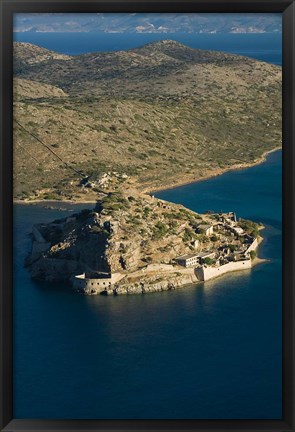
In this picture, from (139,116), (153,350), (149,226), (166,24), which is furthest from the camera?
(166,24)

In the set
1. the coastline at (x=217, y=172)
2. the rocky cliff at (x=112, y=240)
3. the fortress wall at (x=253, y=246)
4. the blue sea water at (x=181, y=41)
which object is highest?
the blue sea water at (x=181, y=41)

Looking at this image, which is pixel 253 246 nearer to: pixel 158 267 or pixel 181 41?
pixel 158 267

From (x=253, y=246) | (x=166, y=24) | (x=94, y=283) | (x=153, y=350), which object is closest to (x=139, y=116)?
(x=166, y=24)

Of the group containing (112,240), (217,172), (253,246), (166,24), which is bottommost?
(217,172)

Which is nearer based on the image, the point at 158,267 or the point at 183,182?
the point at 158,267

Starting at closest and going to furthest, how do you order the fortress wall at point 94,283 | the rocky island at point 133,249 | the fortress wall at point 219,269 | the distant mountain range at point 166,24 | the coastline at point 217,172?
the fortress wall at point 94,283 < the rocky island at point 133,249 < the fortress wall at point 219,269 < the coastline at point 217,172 < the distant mountain range at point 166,24

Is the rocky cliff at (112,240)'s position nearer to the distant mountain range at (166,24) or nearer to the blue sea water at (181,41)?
the distant mountain range at (166,24)

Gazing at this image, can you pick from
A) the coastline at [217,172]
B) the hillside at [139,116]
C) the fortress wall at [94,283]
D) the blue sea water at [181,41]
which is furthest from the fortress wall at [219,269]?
the blue sea water at [181,41]
